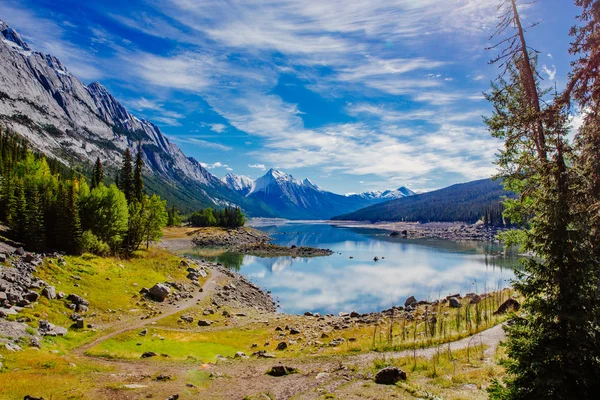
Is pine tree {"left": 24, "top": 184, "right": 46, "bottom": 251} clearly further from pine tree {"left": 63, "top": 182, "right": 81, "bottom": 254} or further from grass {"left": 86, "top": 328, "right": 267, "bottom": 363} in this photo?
grass {"left": 86, "top": 328, "right": 267, "bottom": 363}

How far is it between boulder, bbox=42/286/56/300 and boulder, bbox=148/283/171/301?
11.8 m

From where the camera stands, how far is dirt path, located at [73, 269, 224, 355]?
2560 centimetres

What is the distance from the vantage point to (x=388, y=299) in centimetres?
5712

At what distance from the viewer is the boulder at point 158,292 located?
4172cm

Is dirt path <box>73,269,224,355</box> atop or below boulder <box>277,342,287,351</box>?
atop

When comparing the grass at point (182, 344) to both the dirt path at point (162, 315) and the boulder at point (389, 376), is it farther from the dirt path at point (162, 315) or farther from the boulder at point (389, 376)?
the boulder at point (389, 376)

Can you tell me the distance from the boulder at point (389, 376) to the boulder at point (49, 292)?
29.3 meters

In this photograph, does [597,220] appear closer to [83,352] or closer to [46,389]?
[46,389]

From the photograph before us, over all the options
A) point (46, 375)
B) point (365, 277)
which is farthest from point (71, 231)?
point (365, 277)

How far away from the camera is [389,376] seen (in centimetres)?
1703

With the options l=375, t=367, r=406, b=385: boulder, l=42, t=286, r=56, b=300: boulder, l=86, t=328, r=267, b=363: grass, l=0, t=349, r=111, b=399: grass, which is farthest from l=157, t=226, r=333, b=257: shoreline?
l=375, t=367, r=406, b=385: boulder

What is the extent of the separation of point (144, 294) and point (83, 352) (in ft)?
60.4

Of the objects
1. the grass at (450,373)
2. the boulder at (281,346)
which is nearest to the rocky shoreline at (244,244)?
the boulder at (281,346)

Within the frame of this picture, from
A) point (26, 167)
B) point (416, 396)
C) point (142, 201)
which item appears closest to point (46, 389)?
point (416, 396)
